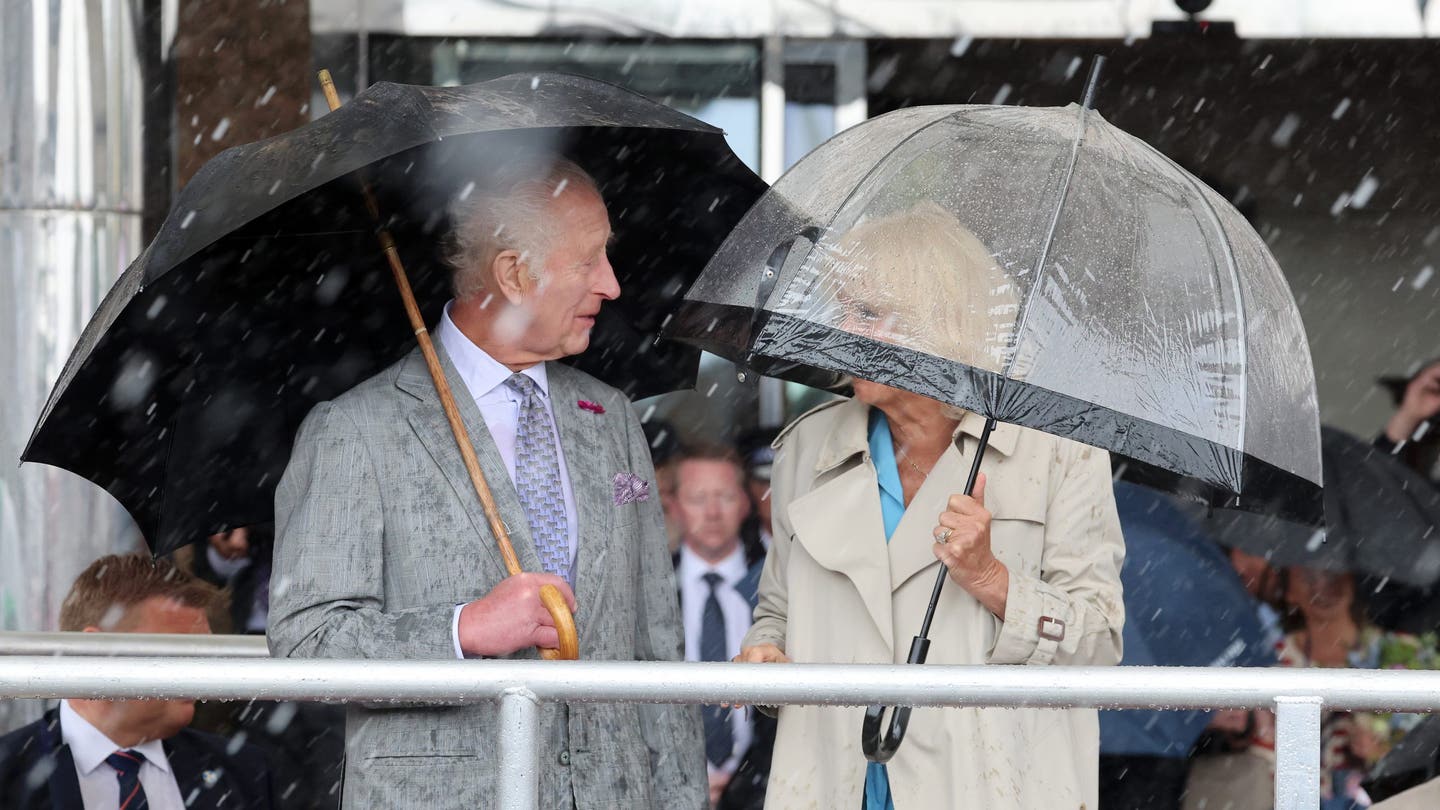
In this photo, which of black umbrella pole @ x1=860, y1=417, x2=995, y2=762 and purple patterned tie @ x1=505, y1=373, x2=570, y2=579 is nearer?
black umbrella pole @ x1=860, y1=417, x2=995, y2=762

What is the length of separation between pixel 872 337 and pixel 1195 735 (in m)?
3.00

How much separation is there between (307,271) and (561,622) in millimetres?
831

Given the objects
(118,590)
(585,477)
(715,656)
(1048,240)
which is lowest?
(715,656)

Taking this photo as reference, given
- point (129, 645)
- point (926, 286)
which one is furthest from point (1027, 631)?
point (129, 645)

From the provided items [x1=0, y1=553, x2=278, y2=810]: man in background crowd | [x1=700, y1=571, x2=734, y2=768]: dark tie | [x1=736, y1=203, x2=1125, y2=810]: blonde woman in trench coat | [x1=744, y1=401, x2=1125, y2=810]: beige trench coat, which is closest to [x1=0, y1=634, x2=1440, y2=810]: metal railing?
[x1=736, y1=203, x2=1125, y2=810]: blonde woman in trench coat

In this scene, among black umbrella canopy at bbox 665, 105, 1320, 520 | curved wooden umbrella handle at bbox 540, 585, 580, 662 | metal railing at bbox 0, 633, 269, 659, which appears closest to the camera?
black umbrella canopy at bbox 665, 105, 1320, 520

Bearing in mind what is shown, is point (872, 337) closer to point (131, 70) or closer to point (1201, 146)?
point (131, 70)

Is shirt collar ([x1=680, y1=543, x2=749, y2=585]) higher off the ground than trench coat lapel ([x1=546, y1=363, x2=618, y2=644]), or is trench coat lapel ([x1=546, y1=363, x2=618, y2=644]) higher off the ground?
trench coat lapel ([x1=546, y1=363, x2=618, y2=644])

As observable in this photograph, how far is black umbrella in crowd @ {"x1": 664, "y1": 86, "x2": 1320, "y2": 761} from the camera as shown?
244 centimetres

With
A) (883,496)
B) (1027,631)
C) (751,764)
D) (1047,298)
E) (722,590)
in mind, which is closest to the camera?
(1047,298)

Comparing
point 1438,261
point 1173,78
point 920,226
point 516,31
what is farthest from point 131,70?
point 1438,261

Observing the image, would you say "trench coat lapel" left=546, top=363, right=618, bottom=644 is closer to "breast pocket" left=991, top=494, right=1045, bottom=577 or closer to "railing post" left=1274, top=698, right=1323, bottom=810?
"breast pocket" left=991, top=494, right=1045, bottom=577

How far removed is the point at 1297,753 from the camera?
208cm

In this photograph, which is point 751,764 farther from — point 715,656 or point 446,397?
point 446,397
